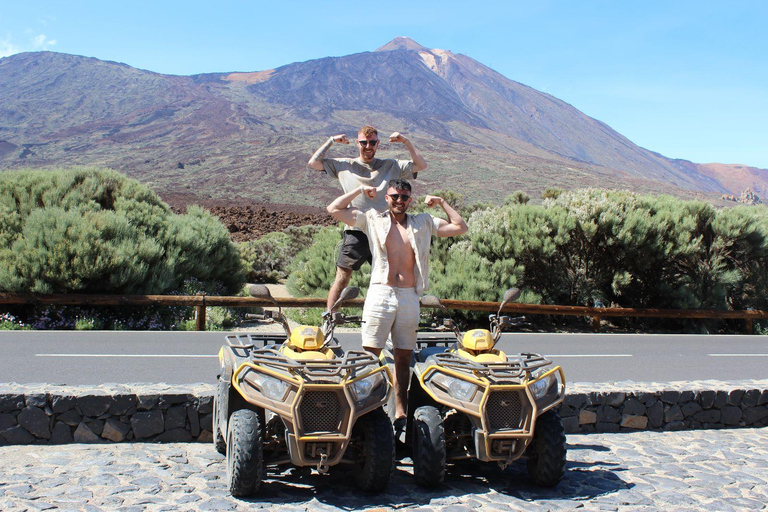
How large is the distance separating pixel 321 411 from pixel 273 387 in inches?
13.7

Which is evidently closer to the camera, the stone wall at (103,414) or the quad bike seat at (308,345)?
the quad bike seat at (308,345)

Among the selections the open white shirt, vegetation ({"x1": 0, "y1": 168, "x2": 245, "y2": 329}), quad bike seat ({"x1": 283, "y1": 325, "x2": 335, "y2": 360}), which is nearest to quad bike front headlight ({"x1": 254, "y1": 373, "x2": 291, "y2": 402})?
quad bike seat ({"x1": 283, "y1": 325, "x2": 335, "y2": 360})

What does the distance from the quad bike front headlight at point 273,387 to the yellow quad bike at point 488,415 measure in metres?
1.01

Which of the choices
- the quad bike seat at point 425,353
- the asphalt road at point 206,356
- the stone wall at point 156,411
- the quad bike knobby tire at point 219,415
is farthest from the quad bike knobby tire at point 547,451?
the asphalt road at point 206,356

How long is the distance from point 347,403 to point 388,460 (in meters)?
0.52

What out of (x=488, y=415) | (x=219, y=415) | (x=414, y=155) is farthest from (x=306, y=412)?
(x=414, y=155)

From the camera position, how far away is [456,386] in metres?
5.02

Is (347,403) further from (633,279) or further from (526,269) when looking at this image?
(633,279)

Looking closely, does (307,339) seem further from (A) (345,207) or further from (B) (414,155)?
(B) (414,155)

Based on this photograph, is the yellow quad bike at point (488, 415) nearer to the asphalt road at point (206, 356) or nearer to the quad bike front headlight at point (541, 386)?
the quad bike front headlight at point (541, 386)

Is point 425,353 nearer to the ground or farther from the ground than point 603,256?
nearer to the ground

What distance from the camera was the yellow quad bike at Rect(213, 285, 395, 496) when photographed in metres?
4.54

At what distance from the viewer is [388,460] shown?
4766 mm

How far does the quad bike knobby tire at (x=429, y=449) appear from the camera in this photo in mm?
4918
